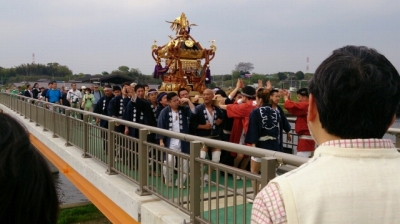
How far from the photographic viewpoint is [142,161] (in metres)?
4.87

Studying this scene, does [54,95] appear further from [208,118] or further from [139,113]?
[208,118]

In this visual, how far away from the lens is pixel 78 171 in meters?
7.11

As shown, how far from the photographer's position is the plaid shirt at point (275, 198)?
1.25m

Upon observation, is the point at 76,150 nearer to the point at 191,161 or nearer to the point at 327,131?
the point at 191,161

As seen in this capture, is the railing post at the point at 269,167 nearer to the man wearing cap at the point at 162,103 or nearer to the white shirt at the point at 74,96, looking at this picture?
the man wearing cap at the point at 162,103

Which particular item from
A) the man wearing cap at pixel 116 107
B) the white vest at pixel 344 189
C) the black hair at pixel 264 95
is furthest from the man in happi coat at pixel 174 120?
the white vest at pixel 344 189

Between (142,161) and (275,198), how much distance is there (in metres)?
3.73

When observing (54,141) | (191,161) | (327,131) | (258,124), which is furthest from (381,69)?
(54,141)

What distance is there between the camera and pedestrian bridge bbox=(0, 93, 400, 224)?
322 cm

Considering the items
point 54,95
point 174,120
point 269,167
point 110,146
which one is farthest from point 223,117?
point 54,95

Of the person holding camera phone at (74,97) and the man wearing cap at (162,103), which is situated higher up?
the man wearing cap at (162,103)

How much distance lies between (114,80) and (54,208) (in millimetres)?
29811

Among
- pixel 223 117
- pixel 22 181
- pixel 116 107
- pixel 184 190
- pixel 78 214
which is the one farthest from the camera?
pixel 78 214

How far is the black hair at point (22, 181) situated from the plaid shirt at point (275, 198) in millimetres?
598
